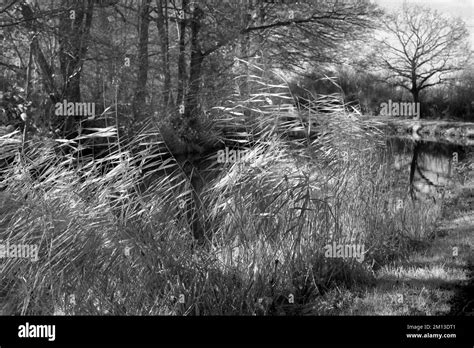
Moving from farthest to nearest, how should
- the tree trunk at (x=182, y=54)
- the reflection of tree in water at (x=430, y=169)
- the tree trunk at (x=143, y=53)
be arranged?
the tree trunk at (x=143, y=53) → the tree trunk at (x=182, y=54) → the reflection of tree in water at (x=430, y=169)

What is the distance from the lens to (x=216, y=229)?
10.1 feet

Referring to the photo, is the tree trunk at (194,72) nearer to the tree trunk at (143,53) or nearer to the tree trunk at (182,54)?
the tree trunk at (182,54)

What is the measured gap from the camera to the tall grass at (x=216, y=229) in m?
2.47

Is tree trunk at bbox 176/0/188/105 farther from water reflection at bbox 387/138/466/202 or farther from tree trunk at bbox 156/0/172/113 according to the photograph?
water reflection at bbox 387/138/466/202

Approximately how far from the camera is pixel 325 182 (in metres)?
3.14

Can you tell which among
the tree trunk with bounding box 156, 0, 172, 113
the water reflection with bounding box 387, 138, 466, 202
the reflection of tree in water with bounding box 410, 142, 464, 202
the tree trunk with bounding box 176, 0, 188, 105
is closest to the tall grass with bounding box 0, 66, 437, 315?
the water reflection with bounding box 387, 138, 466, 202

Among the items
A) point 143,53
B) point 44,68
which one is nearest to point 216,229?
point 44,68

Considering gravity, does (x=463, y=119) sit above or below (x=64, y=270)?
above

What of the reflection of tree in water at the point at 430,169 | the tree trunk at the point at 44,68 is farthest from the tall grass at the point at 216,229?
the tree trunk at the point at 44,68

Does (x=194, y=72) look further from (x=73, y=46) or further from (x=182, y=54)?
(x=73, y=46)

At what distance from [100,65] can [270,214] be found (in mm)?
4244
